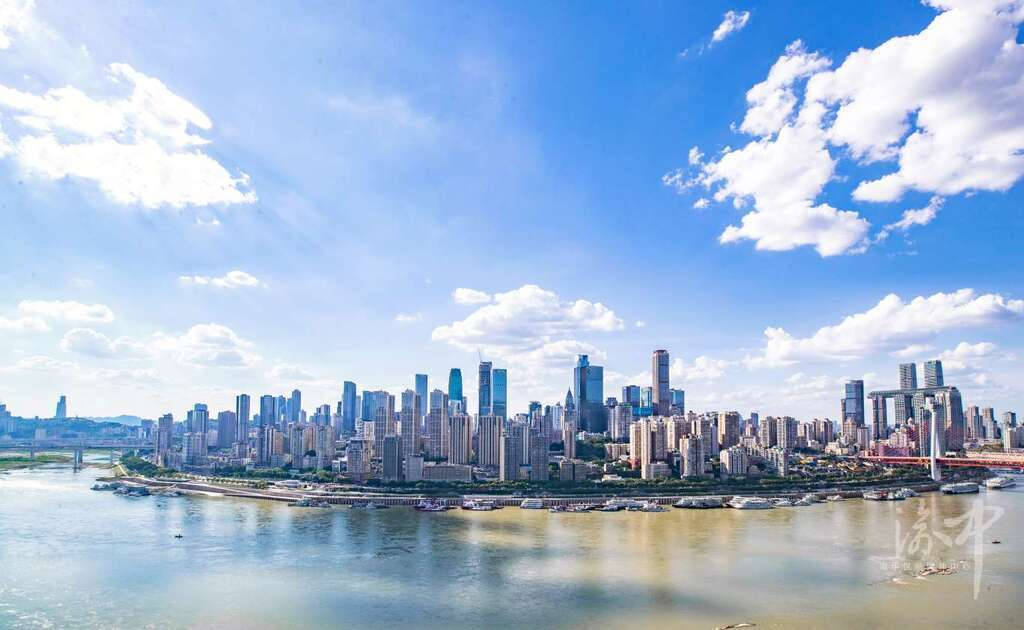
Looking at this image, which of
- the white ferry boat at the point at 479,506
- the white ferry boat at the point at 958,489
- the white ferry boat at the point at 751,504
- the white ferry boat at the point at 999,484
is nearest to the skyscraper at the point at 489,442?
the white ferry boat at the point at 479,506

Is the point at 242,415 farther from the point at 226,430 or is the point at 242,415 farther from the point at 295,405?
the point at 295,405

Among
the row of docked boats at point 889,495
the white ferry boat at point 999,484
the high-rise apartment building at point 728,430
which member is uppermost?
the high-rise apartment building at point 728,430

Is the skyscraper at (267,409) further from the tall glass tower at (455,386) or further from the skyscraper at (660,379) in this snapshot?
the skyscraper at (660,379)

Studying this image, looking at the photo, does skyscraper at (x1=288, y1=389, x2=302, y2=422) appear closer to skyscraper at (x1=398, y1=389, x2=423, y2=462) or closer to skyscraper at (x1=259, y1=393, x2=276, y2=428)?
skyscraper at (x1=259, y1=393, x2=276, y2=428)

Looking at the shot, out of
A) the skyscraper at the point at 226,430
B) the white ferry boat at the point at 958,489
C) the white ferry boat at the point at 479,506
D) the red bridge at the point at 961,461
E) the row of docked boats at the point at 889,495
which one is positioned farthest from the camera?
the skyscraper at the point at 226,430

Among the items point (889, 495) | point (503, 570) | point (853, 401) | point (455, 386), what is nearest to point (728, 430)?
point (889, 495)
